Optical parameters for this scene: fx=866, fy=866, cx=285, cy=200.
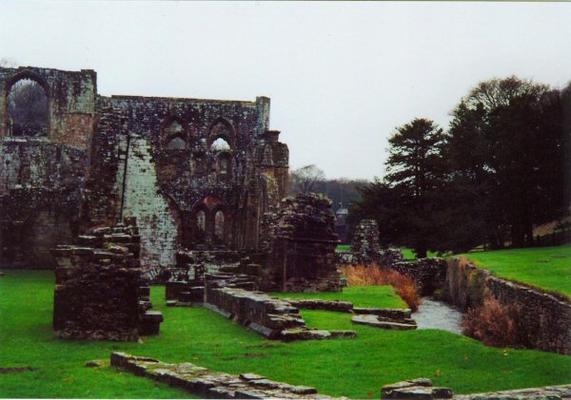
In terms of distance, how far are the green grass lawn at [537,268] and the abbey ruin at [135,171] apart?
9.00 metres

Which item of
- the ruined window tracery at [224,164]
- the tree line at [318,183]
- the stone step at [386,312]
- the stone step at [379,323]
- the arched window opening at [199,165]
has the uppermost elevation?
the tree line at [318,183]

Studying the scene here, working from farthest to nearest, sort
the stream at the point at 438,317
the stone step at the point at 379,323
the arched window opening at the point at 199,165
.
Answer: the arched window opening at the point at 199,165
the stream at the point at 438,317
the stone step at the point at 379,323

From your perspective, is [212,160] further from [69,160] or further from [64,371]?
[64,371]

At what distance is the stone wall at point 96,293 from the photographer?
13547 mm

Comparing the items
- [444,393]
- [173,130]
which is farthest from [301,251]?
[173,130]

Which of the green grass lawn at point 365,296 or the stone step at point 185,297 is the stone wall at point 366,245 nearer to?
the green grass lawn at point 365,296

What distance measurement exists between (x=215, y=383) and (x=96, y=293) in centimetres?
477

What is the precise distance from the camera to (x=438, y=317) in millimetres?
24328

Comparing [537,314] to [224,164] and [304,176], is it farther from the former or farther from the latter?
[304,176]

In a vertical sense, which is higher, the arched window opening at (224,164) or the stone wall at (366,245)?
the arched window opening at (224,164)

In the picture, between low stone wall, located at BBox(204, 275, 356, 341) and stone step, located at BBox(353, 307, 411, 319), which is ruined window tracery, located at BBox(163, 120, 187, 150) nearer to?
low stone wall, located at BBox(204, 275, 356, 341)

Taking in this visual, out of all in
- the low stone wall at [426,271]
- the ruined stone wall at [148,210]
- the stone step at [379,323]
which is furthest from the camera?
the low stone wall at [426,271]

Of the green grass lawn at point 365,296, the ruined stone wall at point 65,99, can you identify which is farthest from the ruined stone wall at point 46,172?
the green grass lawn at point 365,296

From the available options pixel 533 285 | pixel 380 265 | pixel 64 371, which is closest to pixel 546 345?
pixel 533 285
